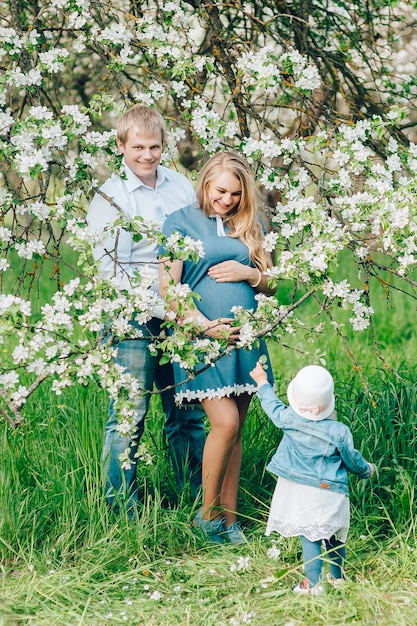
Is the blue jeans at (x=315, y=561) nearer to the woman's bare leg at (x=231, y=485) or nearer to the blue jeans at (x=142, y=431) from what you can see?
the woman's bare leg at (x=231, y=485)

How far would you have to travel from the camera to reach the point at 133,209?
3.58 meters

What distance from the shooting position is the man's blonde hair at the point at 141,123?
350 cm

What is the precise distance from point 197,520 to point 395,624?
3.36 ft

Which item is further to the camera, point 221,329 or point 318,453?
point 221,329

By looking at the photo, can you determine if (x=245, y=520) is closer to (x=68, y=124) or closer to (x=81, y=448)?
(x=81, y=448)

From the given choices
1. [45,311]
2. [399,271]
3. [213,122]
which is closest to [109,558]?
[45,311]

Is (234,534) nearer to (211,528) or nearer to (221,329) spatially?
(211,528)

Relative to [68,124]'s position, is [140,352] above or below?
below

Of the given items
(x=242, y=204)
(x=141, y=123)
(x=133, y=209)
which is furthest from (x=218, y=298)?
(x=141, y=123)

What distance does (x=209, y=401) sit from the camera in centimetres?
352

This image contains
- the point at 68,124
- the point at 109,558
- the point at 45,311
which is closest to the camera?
the point at 45,311

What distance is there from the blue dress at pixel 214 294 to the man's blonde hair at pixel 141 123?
35 centimetres

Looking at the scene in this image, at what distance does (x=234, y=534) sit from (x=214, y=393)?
2.09 feet

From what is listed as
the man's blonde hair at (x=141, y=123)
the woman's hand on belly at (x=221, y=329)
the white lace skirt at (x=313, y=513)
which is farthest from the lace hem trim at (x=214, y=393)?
the man's blonde hair at (x=141, y=123)
